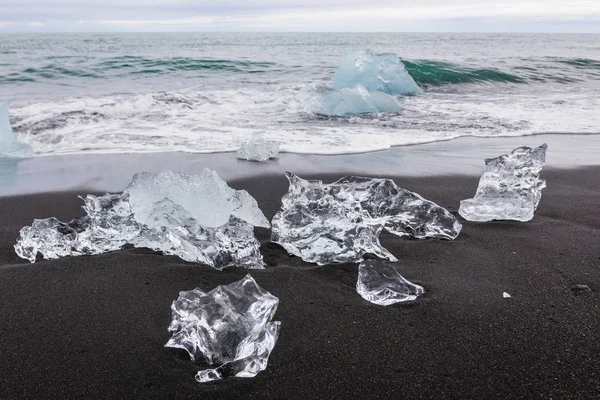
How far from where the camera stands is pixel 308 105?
27.2 ft

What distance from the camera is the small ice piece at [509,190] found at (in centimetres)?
286

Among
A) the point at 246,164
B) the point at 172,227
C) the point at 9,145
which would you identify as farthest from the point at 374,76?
the point at 172,227

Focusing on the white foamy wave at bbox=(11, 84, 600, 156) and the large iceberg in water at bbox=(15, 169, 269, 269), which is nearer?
the large iceberg in water at bbox=(15, 169, 269, 269)

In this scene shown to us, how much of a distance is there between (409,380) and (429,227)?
1330 millimetres

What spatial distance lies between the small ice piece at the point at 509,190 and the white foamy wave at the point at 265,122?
2.07 metres

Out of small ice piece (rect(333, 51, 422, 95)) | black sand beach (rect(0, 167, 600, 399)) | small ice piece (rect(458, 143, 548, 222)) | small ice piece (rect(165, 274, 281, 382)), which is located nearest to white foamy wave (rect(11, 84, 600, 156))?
small ice piece (rect(333, 51, 422, 95))

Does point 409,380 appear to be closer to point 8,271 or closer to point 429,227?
point 429,227

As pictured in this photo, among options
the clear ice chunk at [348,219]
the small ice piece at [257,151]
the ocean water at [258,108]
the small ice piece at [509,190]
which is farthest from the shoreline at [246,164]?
the clear ice chunk at [348,219]

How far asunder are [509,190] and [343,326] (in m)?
1.85

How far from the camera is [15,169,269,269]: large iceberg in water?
2291 mm

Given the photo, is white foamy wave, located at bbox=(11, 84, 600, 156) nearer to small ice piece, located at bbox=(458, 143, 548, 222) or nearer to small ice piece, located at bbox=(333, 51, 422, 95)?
small ice piece, located at bbox=(333, 51, 422, 95)

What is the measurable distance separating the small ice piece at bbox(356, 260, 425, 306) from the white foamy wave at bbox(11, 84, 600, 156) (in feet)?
9.82

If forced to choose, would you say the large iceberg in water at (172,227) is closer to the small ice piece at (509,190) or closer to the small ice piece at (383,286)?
the small ice piece at (383,286)

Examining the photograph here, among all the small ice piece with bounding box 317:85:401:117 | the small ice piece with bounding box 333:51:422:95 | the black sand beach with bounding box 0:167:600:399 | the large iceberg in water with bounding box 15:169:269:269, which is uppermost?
the small ice piece with bounding box 333:51:422:95
